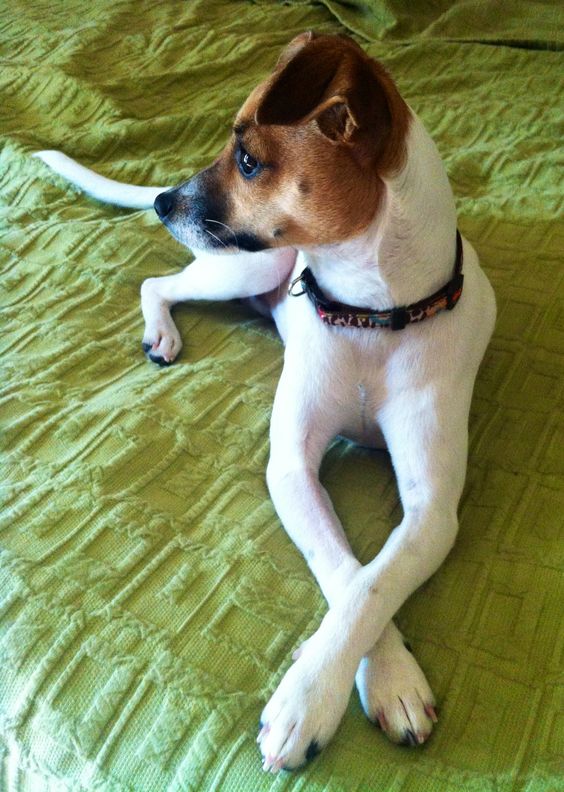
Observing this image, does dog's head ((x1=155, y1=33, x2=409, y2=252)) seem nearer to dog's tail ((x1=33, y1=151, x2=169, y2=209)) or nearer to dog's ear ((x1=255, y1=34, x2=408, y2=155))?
dog's ear ((x1=255, y1=34, x2=408, y2=155))

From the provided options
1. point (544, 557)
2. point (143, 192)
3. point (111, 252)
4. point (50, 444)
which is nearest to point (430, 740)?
point (544, 557)

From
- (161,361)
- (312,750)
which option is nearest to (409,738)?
(312,750)

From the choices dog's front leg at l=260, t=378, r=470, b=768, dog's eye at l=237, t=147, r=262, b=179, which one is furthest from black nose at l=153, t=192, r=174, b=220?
dog's front leg at l=260, t=378, r=470, b=768

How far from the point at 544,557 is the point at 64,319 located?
3.67 feet

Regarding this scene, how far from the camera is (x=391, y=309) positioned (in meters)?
1.31

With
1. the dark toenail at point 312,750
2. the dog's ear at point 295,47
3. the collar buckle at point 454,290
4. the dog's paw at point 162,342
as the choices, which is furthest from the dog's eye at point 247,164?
the dark toenail at point 312,750

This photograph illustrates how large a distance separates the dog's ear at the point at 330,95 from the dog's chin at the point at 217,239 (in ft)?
0.75

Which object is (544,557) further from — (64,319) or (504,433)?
(64,319)

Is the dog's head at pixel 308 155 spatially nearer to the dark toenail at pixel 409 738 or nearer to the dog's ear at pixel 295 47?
the dog's ear at pixel 295 47

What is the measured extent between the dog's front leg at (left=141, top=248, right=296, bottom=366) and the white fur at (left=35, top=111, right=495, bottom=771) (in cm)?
24

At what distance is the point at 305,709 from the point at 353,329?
24.4 inches

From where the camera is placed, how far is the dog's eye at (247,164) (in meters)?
1.28

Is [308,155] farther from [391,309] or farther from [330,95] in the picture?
[391,309]

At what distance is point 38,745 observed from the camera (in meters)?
1.05
